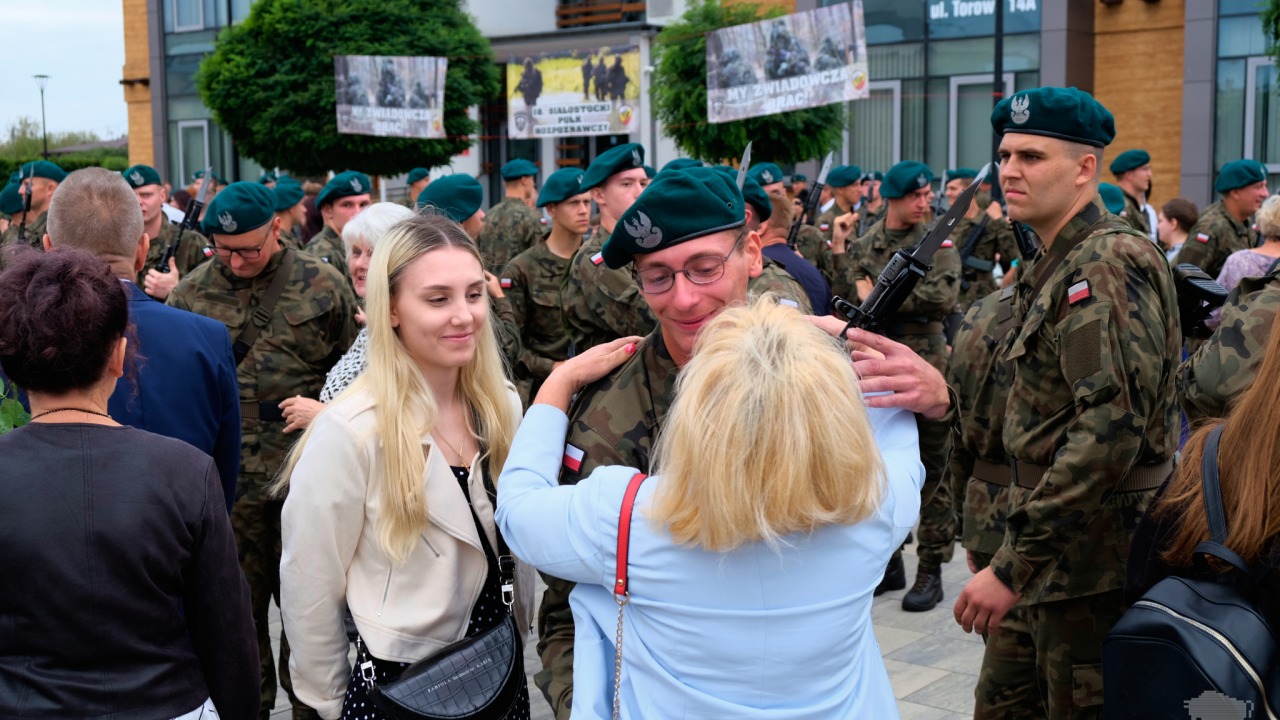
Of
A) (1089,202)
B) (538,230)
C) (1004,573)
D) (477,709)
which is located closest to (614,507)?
(477,709)

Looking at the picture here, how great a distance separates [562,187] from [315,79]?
63.6 feet

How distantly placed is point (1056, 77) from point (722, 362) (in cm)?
2270

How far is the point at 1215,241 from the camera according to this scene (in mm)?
10062

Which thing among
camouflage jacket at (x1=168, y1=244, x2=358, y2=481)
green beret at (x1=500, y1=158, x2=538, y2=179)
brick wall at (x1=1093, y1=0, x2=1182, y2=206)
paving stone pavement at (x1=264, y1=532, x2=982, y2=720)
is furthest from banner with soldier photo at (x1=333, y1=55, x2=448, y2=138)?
camouflage jacket at (x1=168, y1=244, x2=358, y2=481)

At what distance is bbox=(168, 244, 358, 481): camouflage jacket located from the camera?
17.6ft

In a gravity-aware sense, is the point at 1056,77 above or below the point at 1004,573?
above

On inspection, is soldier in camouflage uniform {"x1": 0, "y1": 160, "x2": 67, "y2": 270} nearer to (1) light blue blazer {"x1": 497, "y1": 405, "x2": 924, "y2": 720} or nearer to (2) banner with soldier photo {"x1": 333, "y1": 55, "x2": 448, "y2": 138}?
(2) banner with soldier photo {"x1": 333, "y1": 55, "x2": 448, "y2": 138}

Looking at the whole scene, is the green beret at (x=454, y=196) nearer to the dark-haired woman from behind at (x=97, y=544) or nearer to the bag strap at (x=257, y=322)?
the bag strap at (x=257, y=322)

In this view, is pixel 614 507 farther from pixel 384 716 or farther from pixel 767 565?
pixel 384 716

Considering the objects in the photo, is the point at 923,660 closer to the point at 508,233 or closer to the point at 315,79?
the point at 508,233

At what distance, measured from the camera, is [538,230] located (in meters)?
11.0

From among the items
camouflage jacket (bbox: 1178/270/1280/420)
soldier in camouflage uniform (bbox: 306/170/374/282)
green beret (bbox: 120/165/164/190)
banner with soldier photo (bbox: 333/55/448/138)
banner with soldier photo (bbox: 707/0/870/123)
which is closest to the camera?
camouflage jacket (bbox: 1178/270/1280/420)

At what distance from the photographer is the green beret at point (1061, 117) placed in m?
3.79

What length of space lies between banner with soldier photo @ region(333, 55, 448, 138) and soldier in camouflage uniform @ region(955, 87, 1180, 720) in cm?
1626
